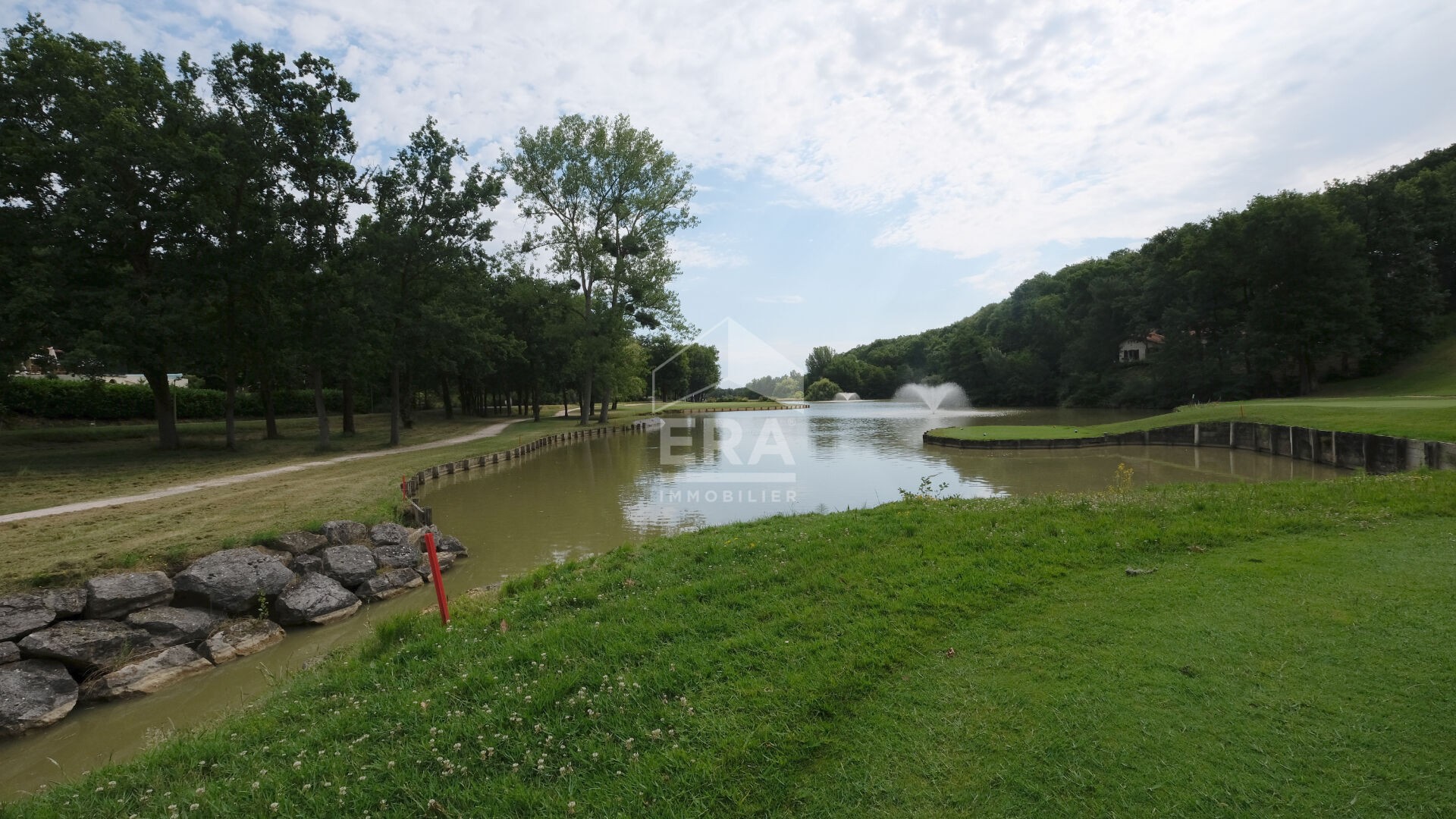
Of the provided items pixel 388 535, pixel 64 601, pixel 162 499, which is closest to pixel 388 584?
pixel 388 535

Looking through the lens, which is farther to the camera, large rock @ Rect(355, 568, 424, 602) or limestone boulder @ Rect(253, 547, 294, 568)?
large rock @ Rect(355, 568, 424, 602)

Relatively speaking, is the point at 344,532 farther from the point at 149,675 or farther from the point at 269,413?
the point at 269,413

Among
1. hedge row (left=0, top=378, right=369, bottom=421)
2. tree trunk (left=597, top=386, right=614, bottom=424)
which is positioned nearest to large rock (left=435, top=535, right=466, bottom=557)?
hedge row (left=0, top=378, right=369, bottom=421)

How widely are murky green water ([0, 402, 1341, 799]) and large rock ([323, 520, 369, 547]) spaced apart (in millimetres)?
1702

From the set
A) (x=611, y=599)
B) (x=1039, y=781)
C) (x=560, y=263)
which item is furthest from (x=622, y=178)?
(x=1039, y=781)

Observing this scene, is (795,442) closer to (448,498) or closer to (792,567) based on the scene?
(448,498)

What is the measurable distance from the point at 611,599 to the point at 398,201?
23.0 m

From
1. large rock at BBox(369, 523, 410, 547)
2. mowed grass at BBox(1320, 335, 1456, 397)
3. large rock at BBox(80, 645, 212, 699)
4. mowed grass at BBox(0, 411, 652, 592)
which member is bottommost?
large rock at BBox(80, 645, 212, 699)

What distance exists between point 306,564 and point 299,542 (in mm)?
695

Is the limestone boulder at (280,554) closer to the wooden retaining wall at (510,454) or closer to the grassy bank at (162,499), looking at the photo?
the grassy bank at (162,499)

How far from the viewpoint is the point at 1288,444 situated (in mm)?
20391

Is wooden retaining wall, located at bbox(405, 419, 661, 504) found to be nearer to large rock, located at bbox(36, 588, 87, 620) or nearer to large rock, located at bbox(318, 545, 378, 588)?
large rock, located at bbox(318, 545, 378, 588)

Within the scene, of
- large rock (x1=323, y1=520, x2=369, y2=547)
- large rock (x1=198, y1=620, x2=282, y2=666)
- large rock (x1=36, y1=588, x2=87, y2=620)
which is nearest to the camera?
large rock (x1=36, y1=588, x2=87, y2=620)

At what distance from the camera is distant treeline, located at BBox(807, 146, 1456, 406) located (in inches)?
1449
